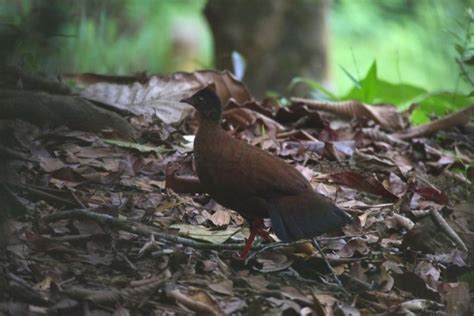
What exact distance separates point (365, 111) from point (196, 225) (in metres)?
2.06

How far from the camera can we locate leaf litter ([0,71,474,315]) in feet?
9.25

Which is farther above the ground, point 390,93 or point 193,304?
point 193,304

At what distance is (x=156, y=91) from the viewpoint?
15.5 ft

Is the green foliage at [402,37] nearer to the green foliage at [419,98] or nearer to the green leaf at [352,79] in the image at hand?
the green foliage at [419,98]

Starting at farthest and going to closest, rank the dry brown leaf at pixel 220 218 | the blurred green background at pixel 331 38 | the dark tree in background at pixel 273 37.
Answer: the dark tree in background at pixel 273 37, the blurred green background at pixel 331 38, the dry brown leaf at pixel 220 218

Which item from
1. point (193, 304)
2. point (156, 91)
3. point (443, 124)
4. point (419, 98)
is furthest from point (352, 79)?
point (193, 304)

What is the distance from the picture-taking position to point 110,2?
8039 millimetres

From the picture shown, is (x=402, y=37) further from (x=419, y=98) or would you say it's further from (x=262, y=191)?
(x=262, y=191)

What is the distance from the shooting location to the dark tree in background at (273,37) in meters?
7.76

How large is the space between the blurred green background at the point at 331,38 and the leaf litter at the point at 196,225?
90 centimetres

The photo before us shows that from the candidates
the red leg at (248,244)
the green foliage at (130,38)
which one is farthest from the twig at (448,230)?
the green foliage at (130,38)

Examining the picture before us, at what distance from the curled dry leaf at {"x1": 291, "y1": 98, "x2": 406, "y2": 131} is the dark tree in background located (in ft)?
7.94

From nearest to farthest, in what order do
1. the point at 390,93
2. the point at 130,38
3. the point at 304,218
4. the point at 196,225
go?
the point at 304,218 → the point at 196,225 → the point at 390,93 → the point at 130,38

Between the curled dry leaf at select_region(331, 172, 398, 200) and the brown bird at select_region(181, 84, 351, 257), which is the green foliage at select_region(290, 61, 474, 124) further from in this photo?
the brown bird at select_region(181, 84, 351, 257)
